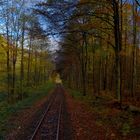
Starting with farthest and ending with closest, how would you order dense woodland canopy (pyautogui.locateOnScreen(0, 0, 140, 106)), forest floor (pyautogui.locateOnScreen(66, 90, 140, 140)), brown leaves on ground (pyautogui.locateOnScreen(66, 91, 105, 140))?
dense woodland canopy (pyautogui.locateOnScreen(0, 0, 140, 106)) < brown leaves on ground (pyautogui.locateOnScreen(66, 91, 105, 140)) < forest floor (pyautogui.locateOnScreen(66, 90, 140, 140))

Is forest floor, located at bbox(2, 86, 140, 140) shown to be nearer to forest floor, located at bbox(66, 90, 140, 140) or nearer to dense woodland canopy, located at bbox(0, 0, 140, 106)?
forest floor, located at bbox(66, 90, 140, 140)

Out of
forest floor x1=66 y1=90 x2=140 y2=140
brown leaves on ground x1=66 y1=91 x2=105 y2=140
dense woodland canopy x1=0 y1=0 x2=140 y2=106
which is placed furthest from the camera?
dense woodland canopy x1=0 y1=0 x2=140 y2=106

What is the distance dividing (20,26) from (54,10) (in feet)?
56.5

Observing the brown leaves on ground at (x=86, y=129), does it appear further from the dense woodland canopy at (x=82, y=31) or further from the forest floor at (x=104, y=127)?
the dense woodland canopy at (x=82, y=31)

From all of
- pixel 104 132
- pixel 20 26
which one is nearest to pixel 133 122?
pixel 104 132

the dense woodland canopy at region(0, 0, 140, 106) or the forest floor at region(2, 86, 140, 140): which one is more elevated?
the dense woodland canopy at region(0, 0, 140, 106)

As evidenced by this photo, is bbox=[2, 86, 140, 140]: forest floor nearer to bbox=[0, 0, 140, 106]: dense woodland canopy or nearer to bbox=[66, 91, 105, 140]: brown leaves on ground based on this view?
bbox=[66, 91, 105, 140]: brown leaves on ground

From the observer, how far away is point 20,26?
36094mm

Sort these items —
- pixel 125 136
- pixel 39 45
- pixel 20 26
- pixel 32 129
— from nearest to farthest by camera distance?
pixel 125 136 → pixel 32 129 → pixel 20 26 → pixel 39 45

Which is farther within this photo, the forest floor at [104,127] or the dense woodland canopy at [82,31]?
the dense woodland canopy at [82,31]

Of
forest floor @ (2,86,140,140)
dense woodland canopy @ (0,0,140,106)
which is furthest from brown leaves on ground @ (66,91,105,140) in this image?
dense woodland canopy @ (0,0,140,106)

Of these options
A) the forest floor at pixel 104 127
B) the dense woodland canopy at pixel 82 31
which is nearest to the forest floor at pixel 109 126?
the forest floor at pixel 104 127

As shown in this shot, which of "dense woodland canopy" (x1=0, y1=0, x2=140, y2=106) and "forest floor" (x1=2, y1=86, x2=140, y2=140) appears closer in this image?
"forest floor" (x1=2, y1=86, x2=140, y2=140)

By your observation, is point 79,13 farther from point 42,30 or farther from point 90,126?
point 90,126
